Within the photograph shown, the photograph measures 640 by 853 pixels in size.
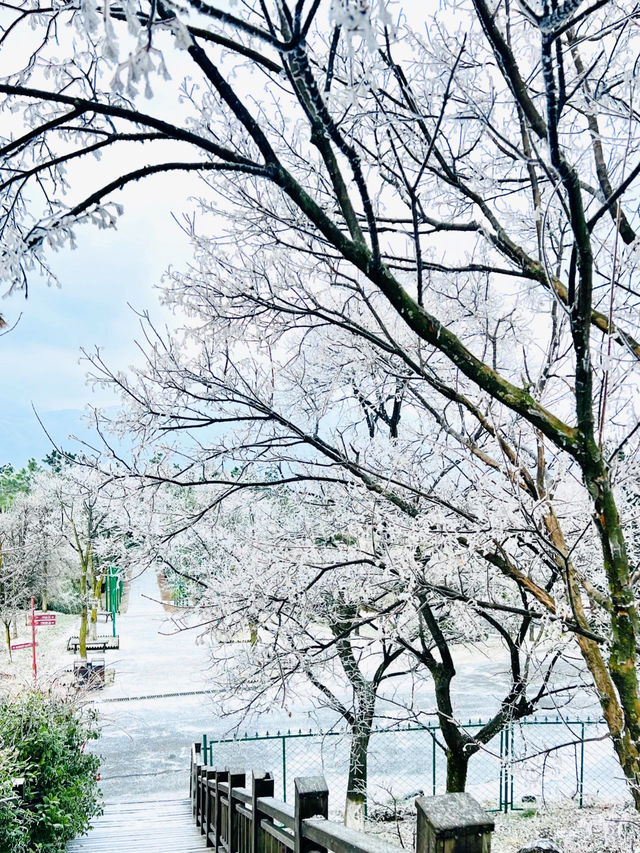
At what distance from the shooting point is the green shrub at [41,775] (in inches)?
216

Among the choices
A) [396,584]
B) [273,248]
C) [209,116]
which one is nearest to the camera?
[209,116]

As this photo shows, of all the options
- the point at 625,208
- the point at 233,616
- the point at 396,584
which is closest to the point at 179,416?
the point at 233,616

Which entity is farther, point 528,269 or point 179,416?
point 179,416

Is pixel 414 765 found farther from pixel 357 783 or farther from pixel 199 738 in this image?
pixel 199 738

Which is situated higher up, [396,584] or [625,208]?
[625,208]

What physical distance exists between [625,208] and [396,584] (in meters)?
3.48

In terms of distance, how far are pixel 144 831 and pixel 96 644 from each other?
18.2 metres

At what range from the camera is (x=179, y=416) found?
199 inches

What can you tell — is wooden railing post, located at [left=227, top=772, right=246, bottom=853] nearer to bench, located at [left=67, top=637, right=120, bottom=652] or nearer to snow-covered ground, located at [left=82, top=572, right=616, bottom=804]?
snow-covered ground, located at [left=82, top=572, right=616, bottom=804]

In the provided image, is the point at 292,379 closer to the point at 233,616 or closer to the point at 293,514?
the point at 233,616

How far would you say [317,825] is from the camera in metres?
2.17

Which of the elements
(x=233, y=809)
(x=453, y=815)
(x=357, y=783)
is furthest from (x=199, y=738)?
(x=453, y=815)

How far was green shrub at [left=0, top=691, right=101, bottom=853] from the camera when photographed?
5477 millimetres

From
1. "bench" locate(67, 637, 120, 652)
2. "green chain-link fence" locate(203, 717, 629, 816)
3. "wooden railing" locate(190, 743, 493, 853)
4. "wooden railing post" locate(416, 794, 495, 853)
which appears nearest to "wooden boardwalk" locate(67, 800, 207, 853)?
"green chain-link fence" locate(203, 717, 629, 816)
